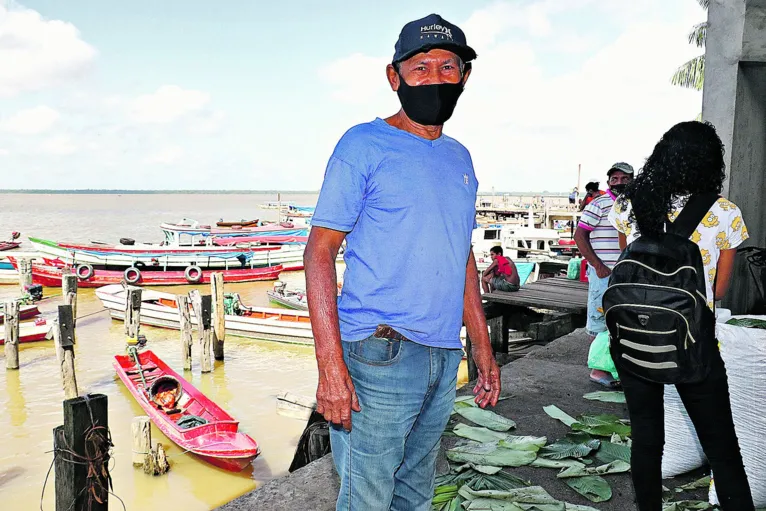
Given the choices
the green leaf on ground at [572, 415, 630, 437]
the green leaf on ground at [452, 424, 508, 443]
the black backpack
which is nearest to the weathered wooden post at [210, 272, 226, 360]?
the green leaf on ground at [452, 424, 508, 443]

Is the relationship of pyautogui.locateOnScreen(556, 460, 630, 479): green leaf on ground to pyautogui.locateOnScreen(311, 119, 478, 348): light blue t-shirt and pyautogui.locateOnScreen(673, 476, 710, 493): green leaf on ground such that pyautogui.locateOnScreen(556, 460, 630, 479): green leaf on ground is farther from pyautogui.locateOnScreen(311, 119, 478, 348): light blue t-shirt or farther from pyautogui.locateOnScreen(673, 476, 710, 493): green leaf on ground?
pyautogui.locateOnScreen(311, 119, 478, 348): light blue t-shirt

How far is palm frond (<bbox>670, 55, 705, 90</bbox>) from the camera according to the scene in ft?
87.0

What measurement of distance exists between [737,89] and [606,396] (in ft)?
8.91

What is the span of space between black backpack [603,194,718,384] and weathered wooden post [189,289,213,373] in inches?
564

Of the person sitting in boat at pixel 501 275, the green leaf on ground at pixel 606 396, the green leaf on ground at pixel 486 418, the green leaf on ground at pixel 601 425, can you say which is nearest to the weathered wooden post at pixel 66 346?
the person sitting in boat at pixel 501 275

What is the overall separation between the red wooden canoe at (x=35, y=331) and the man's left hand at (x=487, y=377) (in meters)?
19.6

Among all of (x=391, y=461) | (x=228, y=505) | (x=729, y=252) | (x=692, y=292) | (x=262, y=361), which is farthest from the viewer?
(x=262, y=361)

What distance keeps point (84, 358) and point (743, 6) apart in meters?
19.0

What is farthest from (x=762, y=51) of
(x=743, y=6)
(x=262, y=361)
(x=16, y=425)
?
(x=262, y=361)

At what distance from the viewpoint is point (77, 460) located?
4.36 metres

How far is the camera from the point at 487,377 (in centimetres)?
239

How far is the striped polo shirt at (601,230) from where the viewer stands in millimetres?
5340

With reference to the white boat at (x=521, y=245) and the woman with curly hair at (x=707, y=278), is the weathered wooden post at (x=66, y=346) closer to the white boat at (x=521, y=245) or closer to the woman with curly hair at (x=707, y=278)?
the woman with curly hair at (x=707, y=278)

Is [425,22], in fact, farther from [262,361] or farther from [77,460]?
[262,361]
